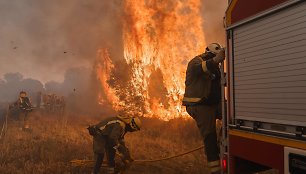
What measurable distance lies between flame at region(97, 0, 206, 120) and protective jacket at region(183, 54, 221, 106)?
12358mm

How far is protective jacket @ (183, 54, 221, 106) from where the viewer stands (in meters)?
5.32

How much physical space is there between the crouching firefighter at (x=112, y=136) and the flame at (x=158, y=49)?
1072 cm

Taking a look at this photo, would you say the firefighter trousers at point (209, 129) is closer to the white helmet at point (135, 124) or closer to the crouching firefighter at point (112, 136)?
the white helmet at point (135, 124)

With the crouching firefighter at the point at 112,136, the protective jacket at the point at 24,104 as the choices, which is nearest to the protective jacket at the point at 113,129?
the crouching firefighter at the point at 112,136

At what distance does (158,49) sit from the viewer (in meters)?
20.1

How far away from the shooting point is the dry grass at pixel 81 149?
7.85 meters

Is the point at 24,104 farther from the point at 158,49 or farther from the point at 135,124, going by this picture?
the point at 135,124

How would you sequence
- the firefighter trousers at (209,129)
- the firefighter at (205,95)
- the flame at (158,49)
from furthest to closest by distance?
the flame at (158,49) → the firefighter at (205,95) → the firefighter trousers at (209,129)

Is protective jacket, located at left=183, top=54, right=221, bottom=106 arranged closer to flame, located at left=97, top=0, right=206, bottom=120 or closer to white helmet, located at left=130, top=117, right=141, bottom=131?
white helmet, located at left=130, top=117, right=141, bottom=131

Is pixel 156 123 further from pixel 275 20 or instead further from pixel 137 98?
pixel 275 20

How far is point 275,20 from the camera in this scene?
3234 mm

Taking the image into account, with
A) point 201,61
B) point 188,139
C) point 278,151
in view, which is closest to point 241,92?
point 278,151

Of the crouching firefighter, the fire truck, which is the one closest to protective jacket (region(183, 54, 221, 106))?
the fire truck

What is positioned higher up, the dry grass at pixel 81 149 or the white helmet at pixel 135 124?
the white helmet at pixel 135 124
